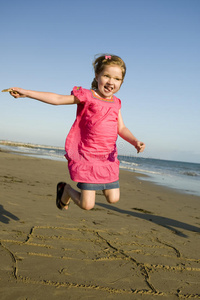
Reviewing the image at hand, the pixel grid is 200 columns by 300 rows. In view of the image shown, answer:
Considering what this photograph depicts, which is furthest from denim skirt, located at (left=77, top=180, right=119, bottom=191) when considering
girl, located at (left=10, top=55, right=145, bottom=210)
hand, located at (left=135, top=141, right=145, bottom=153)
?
hand, located at (left=135, top=141, right=145, bottom=153)

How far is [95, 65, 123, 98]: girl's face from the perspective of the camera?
3.06 m

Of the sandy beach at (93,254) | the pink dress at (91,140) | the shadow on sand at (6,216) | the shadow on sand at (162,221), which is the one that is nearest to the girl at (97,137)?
the pink dress at (91,140)

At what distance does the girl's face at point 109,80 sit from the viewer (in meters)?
3.06

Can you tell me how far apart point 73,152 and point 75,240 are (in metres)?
1.14

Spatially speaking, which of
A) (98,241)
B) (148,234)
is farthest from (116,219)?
(98,241)

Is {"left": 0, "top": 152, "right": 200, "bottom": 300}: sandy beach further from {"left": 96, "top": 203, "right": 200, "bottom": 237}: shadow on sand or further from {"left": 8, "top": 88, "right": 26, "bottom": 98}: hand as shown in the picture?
{"left": 8, "top": 88, "right": 26, "bottom": 98}: hand

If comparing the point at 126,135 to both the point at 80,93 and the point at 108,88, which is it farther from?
the point at 80,93

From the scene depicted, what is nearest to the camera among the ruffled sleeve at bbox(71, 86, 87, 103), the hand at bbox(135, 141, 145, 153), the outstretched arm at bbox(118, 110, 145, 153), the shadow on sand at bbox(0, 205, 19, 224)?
the ruffled sleeve at bbox(71, 86, 87, 103)

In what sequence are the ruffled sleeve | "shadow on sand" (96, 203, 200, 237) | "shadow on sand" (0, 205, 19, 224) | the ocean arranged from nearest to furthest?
1. the ruffled sleeve
2. "shadow on sand" (0, 205, 19, 224)
3. "shadow on sand" (96, 203, 200, 237)
4. the ocean

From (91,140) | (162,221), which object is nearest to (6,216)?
(91,140)

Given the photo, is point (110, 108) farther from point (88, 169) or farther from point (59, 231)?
point (59, 231)

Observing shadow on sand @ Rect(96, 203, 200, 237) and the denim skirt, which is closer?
the denim skirt

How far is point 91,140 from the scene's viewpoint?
3.04 m

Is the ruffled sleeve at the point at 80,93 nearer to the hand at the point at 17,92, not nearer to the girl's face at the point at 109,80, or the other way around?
the girl's face at the point at 109,80
